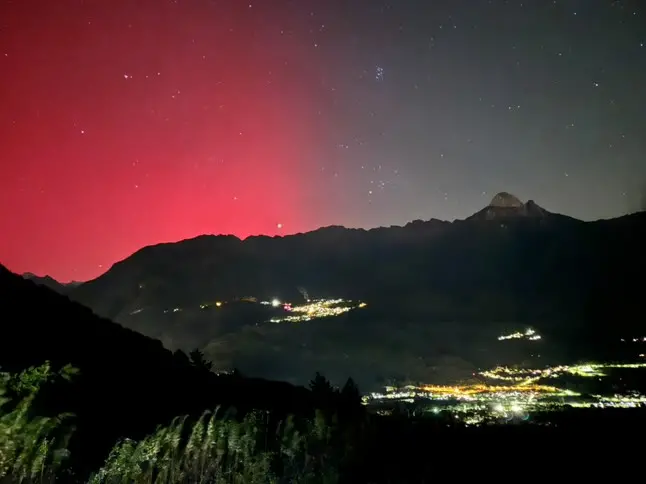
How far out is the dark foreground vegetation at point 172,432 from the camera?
16.3 metres

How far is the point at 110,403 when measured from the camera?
39.7 metres

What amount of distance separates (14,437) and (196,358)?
74.9 m

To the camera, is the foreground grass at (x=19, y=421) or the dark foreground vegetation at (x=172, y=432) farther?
the dark foreground vegetation at (x=172, y=432)

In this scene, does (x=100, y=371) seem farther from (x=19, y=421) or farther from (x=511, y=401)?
(x=511, y=401)

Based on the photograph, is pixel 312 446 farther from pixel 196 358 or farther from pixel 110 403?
pixel 196 358

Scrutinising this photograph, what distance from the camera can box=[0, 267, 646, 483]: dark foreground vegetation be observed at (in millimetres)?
16328

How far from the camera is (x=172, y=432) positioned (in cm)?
2142

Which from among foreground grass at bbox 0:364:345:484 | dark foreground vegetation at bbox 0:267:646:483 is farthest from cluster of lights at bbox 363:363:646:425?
foreground grass at bbox 0:364:345:484

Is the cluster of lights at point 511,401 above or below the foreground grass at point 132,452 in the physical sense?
below

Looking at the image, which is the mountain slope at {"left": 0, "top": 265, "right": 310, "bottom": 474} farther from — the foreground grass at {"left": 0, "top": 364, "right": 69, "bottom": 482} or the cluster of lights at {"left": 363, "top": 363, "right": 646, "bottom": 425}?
the cluster of lights at {"left": 363, "top": 363, "right": 646, "bottom": 425}

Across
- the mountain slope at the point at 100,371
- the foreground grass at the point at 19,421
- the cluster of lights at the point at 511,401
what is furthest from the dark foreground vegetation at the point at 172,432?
the cluster of lights at the point at 511,401

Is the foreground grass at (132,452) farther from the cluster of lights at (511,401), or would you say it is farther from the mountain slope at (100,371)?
the cluster of lights at (511,401)

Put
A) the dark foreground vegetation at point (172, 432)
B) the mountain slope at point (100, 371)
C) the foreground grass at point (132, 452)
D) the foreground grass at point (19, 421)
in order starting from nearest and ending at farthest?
the foreground grass at point (19, 421), the foreground grass at point (132, 452), the dark foreground vegetation at point (172, 432), the mountain slope at point (100, 371)

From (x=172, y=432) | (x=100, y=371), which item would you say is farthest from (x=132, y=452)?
(x=100, y=371)
